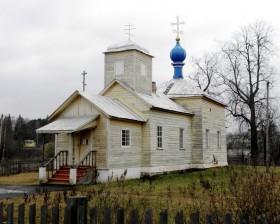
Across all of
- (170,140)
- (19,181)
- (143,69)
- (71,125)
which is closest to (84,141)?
(71,125)

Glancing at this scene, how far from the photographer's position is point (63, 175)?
2092 centimetres

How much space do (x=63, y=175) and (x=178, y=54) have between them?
53.0 feet

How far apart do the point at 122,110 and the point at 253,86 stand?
68.4ft

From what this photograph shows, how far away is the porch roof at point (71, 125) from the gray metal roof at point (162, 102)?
4083 mm

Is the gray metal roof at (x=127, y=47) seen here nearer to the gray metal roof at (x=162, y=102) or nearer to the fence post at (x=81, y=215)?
the gray metal roof at (x=162, y=102)

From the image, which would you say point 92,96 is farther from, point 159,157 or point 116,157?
point 159,157

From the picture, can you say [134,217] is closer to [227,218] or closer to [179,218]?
[179,218]

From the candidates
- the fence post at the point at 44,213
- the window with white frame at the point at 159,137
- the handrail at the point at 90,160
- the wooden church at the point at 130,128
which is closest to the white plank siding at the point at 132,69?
the wooden church at the point at 130,128

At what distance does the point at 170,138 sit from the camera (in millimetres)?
26172

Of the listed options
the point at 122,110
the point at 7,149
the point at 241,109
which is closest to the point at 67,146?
the point at 122,110

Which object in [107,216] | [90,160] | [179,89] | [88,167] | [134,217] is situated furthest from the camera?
[179,89]

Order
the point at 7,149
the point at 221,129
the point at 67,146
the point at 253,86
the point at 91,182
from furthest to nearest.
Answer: the point at 7,149 < the point at 253,86 < the point at 221,129 < the point at 67,146 < the point at 91,182

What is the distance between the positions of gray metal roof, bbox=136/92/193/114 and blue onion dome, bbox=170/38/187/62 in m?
5.36

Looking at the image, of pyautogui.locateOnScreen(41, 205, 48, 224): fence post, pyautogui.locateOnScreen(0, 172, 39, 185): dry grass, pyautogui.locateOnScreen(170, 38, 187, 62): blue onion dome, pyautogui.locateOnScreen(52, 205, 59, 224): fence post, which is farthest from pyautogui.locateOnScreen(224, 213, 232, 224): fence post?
pyautogui.locateOnScreen(170, 38, 187, 62): blue onion dome
